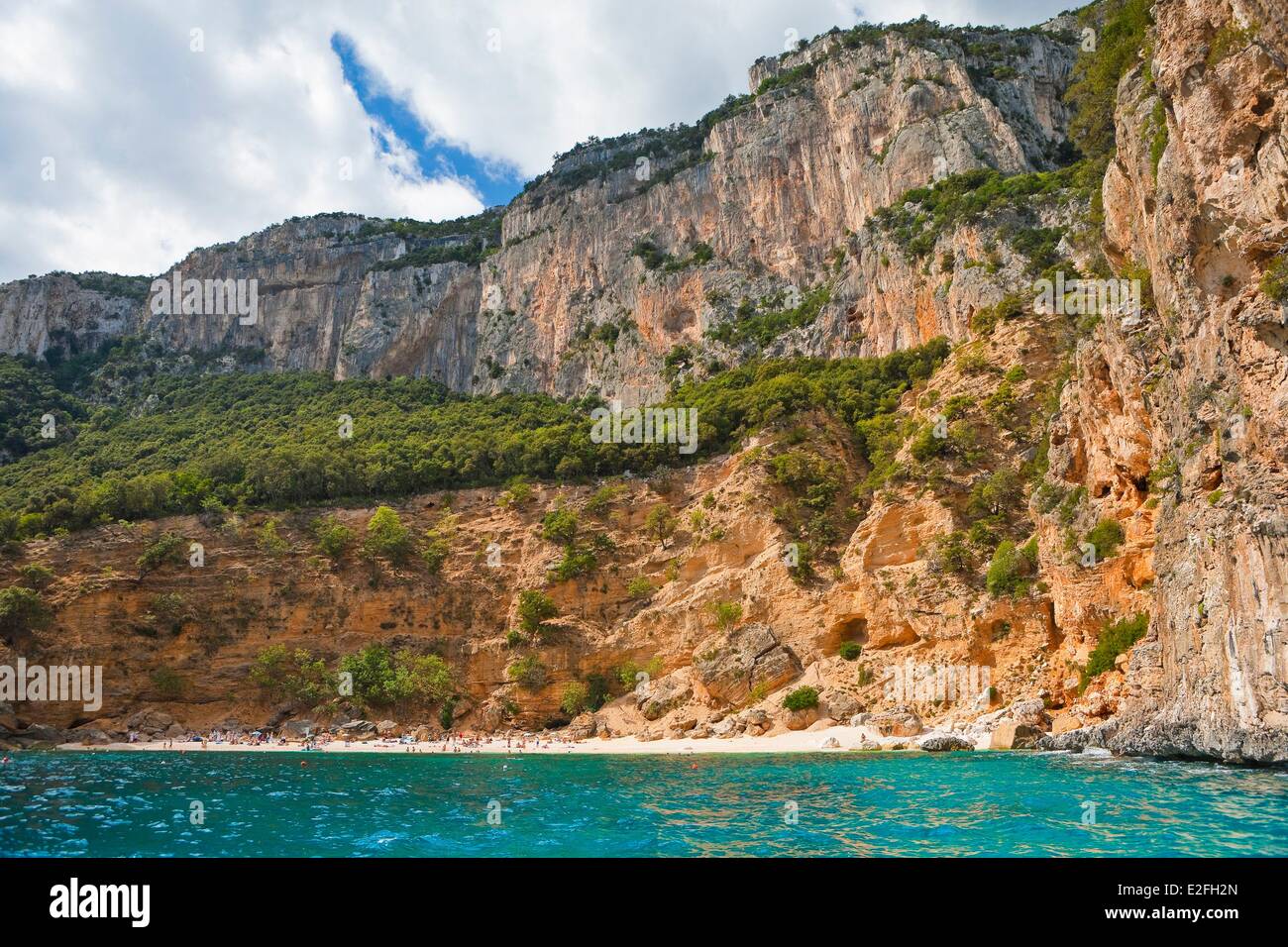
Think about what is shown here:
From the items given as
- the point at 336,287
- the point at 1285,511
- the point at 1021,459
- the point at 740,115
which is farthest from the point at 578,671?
the point at 336,287

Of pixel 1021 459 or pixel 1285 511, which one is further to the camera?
pixel 1021 459

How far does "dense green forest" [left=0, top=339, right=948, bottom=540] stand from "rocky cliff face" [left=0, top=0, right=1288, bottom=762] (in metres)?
2.67

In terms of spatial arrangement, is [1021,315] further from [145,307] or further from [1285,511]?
[145,307]

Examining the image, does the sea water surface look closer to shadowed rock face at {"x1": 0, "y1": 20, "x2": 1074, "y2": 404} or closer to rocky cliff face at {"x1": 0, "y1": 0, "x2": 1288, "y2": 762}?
rocky cliff face at {"x1": 0, "y1": 0, "x2": 1288, "y2": 762}

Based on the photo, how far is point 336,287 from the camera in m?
104

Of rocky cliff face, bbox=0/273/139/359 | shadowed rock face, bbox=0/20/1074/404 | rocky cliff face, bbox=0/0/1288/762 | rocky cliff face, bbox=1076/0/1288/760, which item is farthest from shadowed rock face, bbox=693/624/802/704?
rocky cliff face, bbox=0/273/139/359

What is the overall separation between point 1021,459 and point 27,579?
56058 mm

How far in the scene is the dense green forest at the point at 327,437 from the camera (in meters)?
58.4

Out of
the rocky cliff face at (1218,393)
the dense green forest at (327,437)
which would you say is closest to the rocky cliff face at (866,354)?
the rocky cliff face at (1218,393)

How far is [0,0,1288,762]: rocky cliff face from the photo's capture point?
25.8 metres

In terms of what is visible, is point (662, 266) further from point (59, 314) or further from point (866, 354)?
point (59, 314)

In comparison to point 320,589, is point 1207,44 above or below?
above

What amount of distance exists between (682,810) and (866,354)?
50061mm

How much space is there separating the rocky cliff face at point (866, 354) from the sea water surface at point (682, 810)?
549cm
